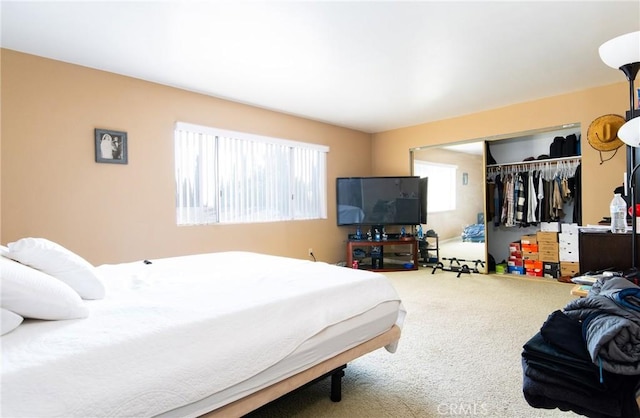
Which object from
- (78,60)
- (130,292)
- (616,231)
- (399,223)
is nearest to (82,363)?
(130,292)

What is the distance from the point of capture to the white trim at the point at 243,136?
156 inches

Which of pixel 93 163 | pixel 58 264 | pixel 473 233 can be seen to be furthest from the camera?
pixel 473 233

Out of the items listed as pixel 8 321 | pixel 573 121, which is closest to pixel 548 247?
pixel 573 121

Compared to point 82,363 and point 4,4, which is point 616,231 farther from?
point 4,4

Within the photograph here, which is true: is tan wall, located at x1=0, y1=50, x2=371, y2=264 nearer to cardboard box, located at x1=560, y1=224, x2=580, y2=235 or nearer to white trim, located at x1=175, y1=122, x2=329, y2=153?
white trim, located at x1=175, y1=122, x2=329, y2=153

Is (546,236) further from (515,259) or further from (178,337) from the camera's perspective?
(178,337)

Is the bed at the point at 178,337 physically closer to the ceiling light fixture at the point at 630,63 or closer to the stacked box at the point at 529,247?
the ceiling light fixture at the point at 630,63

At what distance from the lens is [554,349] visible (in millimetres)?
887

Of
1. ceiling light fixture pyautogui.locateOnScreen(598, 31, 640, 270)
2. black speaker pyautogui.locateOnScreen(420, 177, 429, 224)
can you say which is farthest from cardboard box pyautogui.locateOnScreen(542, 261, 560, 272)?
ceiling light fixture pyautogui.locateOnScreen(598, 31, 640, 270)

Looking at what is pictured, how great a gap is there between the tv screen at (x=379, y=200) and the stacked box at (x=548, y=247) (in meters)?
1.75

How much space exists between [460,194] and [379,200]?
4.42 ft

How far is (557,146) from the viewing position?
4.61 m

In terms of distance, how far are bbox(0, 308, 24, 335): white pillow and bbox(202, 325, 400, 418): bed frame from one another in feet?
2.29

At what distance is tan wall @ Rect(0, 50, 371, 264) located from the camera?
2898mm
